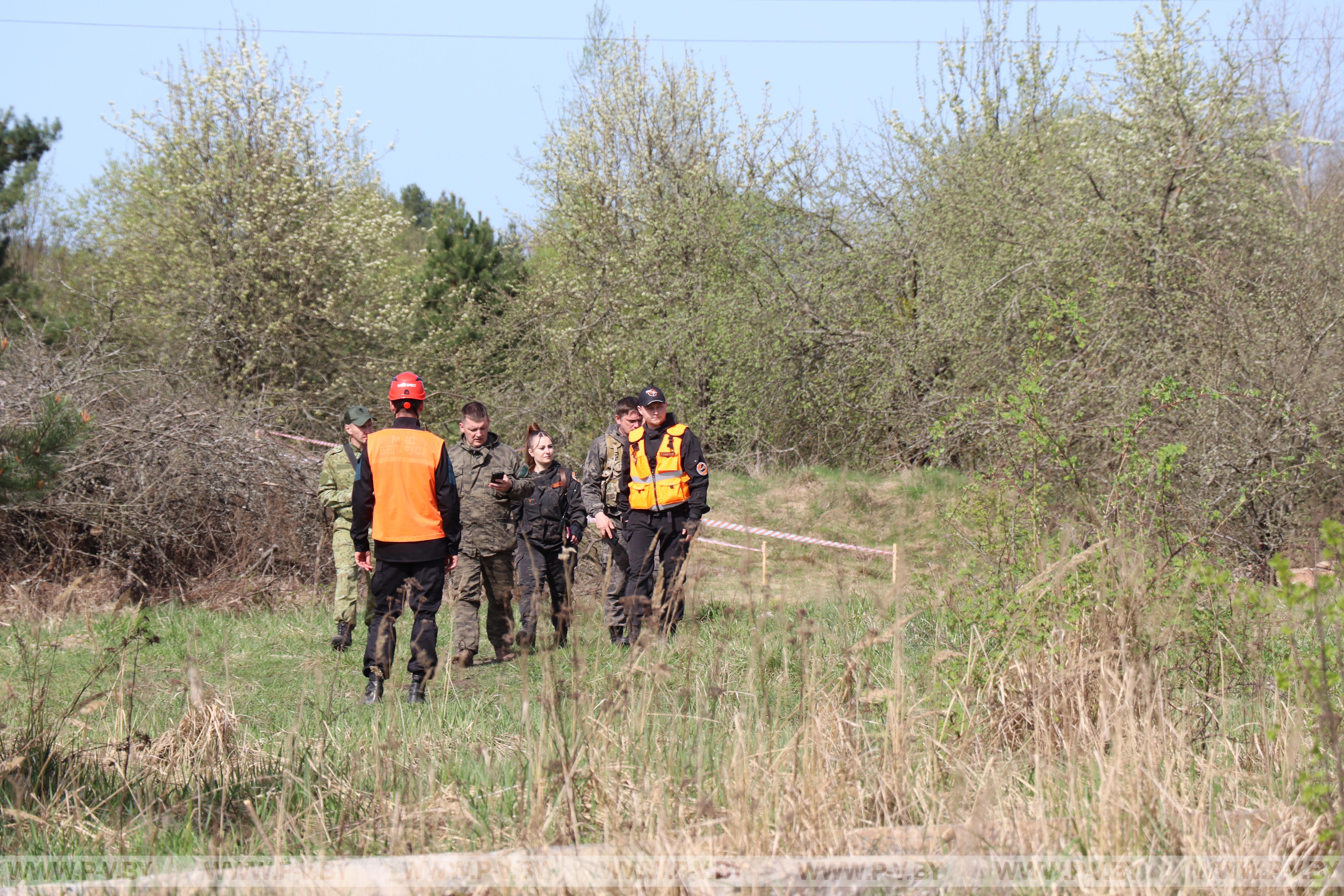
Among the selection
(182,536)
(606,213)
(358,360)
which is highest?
(606,213)

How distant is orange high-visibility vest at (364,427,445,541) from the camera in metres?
5.98

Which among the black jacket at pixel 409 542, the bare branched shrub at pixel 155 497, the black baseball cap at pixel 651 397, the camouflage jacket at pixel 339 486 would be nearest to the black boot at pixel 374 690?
the black jacket at pixel 409 542

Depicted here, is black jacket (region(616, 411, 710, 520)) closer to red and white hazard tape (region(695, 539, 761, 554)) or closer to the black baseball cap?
the black baseball cap

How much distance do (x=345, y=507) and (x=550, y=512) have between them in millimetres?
1572

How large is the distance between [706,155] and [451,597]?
14489 mm

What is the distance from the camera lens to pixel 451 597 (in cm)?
995

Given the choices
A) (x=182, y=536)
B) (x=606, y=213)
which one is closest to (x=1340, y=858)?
(x=182, y=536)

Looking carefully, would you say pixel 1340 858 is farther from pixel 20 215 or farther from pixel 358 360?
pixel 20 215

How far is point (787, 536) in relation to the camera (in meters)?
12.4

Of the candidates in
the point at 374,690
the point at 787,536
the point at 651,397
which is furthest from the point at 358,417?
the point at 787,536

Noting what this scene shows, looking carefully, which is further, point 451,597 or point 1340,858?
point 451,597

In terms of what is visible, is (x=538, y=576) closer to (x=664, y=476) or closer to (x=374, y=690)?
(x=664, y=476)

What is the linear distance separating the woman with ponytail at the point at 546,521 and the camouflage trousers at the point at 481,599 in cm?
17

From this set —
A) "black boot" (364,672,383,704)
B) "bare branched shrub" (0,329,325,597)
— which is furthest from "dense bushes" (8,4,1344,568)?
"black boot" (364,672,383,704)
